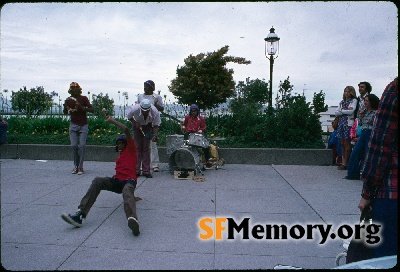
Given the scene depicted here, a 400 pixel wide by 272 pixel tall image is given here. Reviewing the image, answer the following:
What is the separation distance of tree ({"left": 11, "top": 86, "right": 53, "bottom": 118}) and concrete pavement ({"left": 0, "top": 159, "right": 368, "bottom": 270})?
5.98 metres

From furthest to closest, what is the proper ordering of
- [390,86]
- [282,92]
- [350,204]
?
[282,92] < [350,204] < [390,86]

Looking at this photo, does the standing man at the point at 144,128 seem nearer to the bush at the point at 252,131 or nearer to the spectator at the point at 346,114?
the bush at the point at 252,131

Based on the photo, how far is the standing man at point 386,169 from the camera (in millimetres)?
2479

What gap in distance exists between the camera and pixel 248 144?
392 inches

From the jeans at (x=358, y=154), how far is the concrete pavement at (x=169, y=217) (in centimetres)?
28

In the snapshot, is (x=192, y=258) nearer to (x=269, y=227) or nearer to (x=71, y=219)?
(x=269, y=227)

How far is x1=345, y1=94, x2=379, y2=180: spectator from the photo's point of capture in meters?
6.03

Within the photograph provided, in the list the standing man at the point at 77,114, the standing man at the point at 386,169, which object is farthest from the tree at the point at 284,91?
the standing man at the point at 386,169

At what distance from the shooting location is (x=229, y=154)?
30.8 feet

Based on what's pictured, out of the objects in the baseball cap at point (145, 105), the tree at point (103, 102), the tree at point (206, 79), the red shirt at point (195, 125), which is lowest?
the red shirt at point (195, 125)

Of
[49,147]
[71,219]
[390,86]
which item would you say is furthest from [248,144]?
[390,86]

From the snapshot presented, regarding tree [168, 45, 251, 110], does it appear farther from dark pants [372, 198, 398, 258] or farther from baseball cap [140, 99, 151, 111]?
dark pants [372, 198, 398, 258]

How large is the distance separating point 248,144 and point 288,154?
1176mm

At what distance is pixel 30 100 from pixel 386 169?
13.8m
